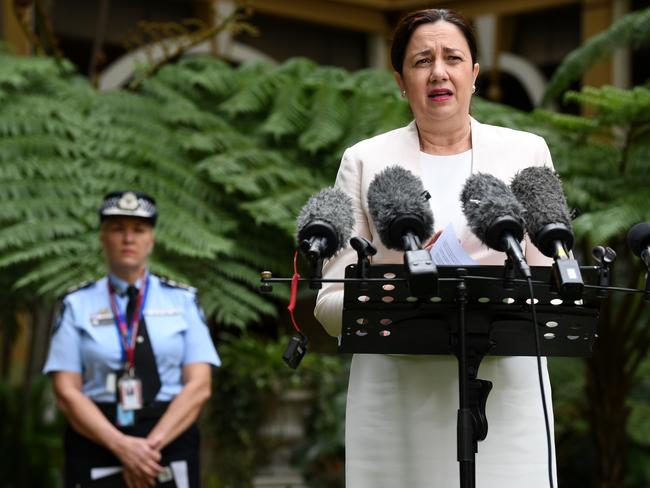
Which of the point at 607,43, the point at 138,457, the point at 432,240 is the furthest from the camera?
the point at 607,43

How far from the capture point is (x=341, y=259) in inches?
99.5

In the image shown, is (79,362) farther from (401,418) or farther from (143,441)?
(401,418)

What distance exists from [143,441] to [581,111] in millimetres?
7598

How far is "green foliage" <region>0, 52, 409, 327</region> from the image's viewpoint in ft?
16.7

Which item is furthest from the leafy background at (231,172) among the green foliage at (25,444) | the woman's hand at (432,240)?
the woman's hand at (432,240)

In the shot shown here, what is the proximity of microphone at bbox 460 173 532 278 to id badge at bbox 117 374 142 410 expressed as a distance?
2.16 m

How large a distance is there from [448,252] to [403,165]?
31cm

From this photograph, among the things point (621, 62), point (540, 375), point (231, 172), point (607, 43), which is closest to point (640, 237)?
point (540, 375)

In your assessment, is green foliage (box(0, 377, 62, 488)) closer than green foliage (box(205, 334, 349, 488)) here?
No

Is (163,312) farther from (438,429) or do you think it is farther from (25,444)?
(25,444)

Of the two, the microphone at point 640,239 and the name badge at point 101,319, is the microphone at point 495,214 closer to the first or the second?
the microphone at point 640,239

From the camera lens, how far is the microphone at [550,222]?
2031mm

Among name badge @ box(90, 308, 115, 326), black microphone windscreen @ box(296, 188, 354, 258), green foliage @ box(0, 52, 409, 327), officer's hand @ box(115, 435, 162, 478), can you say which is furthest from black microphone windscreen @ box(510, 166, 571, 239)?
green foliage @ box(0, 52, 409, 327)

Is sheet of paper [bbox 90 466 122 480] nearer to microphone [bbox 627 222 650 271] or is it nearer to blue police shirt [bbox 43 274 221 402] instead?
blue police shirt [bbox 43 274 221 402]
